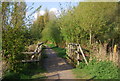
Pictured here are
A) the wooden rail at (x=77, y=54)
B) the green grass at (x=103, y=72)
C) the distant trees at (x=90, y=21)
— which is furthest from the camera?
the distant trees at (x=90, y=21)

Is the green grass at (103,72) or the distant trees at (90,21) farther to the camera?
the distant trees at (90,21)

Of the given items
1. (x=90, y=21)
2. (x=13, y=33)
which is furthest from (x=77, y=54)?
(x=90, y=21)

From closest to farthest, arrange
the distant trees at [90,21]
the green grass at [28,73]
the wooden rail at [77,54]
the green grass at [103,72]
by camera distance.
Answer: the green grass at [103,72] < the green grass at [28,73] < the wooden rail at [77,54] < the distant trees at [90,21]

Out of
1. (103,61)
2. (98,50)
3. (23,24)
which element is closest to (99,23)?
(98,50)

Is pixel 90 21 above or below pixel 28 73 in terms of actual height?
above

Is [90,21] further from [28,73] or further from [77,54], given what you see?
[28,73]

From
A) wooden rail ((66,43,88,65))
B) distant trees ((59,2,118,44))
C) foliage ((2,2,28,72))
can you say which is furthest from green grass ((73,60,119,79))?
distant trees ((59,2,118,44))

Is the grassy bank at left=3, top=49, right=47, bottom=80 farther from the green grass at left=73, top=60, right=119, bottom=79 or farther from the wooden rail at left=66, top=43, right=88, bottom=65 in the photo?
the wooden rail at left=66, top=43, right=88, bottom=65

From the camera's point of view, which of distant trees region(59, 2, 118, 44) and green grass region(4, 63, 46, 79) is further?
distant trees region(59, 2, 118, 44)

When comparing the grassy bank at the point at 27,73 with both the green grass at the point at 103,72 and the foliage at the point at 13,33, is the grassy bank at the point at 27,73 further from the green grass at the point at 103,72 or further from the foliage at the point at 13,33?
the green grass at the point at 103,72

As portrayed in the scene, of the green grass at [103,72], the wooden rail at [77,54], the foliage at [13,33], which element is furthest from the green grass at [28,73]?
the wooden rail at [77,54]

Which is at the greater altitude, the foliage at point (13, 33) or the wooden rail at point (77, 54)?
the foliage at point (13, 33)

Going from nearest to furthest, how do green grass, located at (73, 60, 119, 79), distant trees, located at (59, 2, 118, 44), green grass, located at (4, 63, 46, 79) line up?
green grass, located at (73, 60, 119, 79), green grass, located at (4, 63, 46, 79), distant trees, located at (59, 2, 118, 44)

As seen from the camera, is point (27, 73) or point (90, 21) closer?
point (27, 73)
